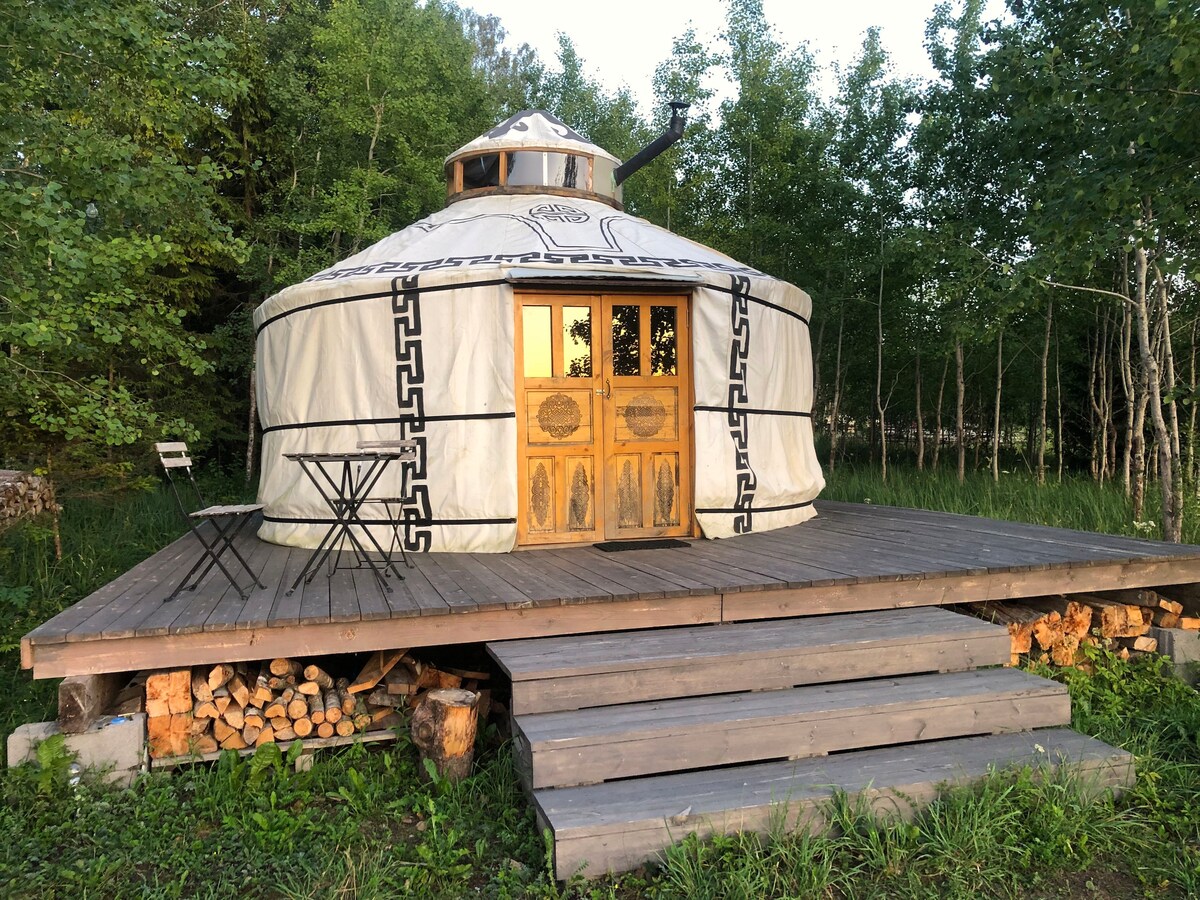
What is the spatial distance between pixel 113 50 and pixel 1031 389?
1212 centimetres

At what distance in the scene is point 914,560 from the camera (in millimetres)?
3639

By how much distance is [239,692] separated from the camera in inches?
109

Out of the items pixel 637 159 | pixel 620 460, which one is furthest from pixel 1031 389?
pixel 620 460

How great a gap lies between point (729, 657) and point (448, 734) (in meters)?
0.97

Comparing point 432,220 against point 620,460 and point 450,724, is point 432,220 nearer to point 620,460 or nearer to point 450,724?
point 620,460

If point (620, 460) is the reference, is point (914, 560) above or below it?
below

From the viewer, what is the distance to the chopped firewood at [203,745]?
8.77 feet

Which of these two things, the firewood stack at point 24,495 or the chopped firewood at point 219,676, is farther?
the firewood stack at point 24,495

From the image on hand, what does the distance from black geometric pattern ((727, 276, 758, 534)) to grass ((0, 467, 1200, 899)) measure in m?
2.16

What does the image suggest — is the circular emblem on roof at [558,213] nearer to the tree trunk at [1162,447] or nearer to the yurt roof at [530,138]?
the yurt roof at [530,138]

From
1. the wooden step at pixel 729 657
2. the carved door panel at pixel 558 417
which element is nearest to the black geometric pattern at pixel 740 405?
the carved door panel at pixel 558 417

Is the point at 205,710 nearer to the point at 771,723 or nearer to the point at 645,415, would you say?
the point at 771,723

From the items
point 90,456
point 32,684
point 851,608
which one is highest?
point 90,456

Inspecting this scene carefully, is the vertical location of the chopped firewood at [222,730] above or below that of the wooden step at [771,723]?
below
